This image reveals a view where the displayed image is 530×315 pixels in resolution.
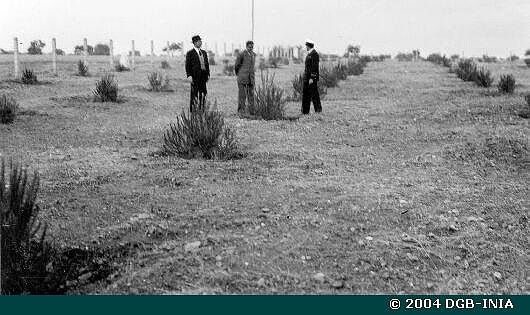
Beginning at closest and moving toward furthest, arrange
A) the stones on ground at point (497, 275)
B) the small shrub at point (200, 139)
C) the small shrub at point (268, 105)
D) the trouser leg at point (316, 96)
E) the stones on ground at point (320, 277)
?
the stones on ground at point (320, 277) → the stones on ground at point (497, 275) → the small shrub at point (200, 139) → the small shrub at point (268, 105) → the trouser leg at point (316, 96)

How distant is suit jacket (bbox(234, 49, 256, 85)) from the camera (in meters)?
11.4

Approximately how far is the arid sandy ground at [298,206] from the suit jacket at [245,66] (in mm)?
1542

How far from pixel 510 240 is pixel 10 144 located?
6.65 m

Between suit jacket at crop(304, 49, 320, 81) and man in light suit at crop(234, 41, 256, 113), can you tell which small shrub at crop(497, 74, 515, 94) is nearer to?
suit jacket at crop(304, 49, 320, 81)

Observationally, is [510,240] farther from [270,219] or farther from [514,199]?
[270,219]

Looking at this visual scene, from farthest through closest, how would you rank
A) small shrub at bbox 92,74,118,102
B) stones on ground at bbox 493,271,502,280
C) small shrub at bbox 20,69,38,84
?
small shrub at bbox 20,69,38,84 → small shrub at bbox 92,74,118,102 → stones on ground at bbox 493,271,502,280

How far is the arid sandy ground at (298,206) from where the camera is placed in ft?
13.1

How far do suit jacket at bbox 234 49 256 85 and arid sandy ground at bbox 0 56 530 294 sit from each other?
1542 millimetres

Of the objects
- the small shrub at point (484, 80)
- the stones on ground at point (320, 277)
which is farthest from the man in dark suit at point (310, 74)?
the small shrub at point (484, 80)

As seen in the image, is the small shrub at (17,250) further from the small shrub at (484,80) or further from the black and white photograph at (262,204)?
the small shrub at (484,80)

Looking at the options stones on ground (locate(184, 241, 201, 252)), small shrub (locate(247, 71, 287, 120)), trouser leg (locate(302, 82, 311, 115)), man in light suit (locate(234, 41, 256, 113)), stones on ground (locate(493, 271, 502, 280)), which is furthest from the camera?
trouser leg (locate(302, 82, 311, 115))

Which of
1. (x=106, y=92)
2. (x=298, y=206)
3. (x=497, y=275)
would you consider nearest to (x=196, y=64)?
(x=106, y=92)

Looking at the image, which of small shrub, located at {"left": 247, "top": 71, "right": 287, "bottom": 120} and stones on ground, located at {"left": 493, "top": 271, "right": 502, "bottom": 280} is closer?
stones on ground, located at {"left": 493, "top": 271, "right": 502, "bottom": 280}

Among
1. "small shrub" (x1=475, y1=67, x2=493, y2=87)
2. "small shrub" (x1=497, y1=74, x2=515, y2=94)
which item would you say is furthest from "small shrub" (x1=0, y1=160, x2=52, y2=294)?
"small shrub" (x1=475, y1=67, x2=493, y2=87)
